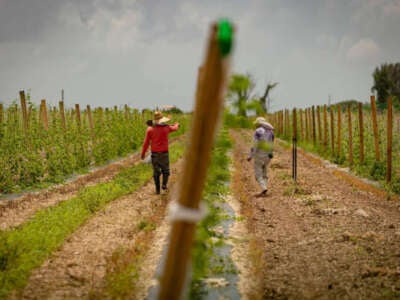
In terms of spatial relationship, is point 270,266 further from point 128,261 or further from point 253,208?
point 253,208

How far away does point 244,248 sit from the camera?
7.23 metres

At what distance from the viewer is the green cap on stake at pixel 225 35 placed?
205 cm

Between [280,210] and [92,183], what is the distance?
5.35 metres

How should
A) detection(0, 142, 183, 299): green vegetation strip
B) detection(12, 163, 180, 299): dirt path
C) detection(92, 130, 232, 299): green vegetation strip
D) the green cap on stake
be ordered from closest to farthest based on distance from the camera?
1. the green cap on stake
2. detection(92, 130, 232, 299): green vegetation strip
3. detection(12, 163, 180, 299): dirt path
4. detection(0, 142, 183, 299): green vegetation strip

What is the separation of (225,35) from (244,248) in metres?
5.54

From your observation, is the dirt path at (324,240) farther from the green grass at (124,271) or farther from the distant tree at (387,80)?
the distant tree at (387,80)

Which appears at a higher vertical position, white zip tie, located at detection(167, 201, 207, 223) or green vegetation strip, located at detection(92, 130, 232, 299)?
white zip tie, located at detection(167, 201, 207, 223)

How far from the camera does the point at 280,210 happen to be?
972cm

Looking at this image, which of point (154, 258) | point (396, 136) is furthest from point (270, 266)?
point (396, 136)

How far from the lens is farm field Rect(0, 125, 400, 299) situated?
A: 5520mm

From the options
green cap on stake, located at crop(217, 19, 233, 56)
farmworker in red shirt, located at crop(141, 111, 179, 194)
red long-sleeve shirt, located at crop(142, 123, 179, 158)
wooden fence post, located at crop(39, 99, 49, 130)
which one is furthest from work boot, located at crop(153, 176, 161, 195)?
green cap on stake, located at crop(217, 19, 233, 56)

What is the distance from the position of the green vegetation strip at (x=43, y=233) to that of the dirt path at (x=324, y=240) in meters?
2.74

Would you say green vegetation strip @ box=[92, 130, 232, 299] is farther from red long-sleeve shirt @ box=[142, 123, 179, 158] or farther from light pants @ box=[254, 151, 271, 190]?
light pants @ box=[254, 151, 271, 190]

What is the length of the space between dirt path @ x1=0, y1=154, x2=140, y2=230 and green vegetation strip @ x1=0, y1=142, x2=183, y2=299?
0.33m
